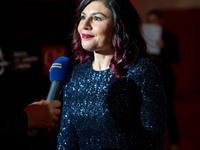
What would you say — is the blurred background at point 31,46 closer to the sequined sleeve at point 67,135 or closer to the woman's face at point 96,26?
the sequined sleeve at point 67,135

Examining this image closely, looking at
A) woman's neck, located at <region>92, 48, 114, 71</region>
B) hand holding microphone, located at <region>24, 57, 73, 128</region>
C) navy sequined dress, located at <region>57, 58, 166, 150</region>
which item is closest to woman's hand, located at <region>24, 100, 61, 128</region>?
hand holding microphone, located at <region>24, 57, 73, 128</region>

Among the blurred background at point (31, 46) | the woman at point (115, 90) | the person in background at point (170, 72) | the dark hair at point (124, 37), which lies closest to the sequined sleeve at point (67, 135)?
the woman at point (115, 90)

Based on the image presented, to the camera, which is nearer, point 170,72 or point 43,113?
point 43,113

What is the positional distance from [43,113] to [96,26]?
42 centimetres

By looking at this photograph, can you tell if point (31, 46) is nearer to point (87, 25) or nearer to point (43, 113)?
point (87, 25)

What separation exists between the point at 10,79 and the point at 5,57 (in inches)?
8.1

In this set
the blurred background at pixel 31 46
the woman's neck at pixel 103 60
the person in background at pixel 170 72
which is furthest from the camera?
the person in background at pixel 170 72

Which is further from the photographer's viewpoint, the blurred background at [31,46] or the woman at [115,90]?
the blurred background at [31,46]

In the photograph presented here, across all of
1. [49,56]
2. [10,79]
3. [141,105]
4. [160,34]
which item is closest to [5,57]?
[10,79]

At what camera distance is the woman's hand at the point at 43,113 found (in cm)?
86

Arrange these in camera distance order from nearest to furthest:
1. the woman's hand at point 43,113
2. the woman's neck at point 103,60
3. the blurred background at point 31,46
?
the woman's hand at point 43,113 → the woman's neck at point 103,60 → the blurred background at point 31,46

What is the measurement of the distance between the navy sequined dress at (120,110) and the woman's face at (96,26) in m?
0.15

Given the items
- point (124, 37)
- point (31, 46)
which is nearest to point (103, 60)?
point (124, 37)

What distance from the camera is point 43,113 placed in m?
0.86
